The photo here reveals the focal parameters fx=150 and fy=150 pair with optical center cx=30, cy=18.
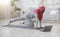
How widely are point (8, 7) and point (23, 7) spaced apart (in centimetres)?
73

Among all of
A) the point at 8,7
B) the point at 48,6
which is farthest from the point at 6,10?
the point at 48,6

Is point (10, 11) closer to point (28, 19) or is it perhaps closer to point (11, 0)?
point (11, 0)

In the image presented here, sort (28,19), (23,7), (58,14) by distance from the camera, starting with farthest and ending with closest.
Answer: (23,7) → (58,14) → (28,19)

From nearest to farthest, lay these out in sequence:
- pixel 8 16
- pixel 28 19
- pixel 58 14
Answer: pixel 28 19 < pixel 58 14 < pixel 8 16

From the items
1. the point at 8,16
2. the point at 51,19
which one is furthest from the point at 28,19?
the point at 8,16

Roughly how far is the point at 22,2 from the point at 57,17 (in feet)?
4.42

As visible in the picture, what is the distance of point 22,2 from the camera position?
5254 millimetres

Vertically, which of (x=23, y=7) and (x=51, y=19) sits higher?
(x=23, y=7)

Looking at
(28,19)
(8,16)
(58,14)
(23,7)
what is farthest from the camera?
(8,16)

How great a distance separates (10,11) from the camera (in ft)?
18.4

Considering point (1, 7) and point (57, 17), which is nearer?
point (57, 17)

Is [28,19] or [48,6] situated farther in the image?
[48,6]

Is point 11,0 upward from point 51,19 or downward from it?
upward

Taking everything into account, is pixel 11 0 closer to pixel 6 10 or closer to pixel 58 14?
pixel 6 10
